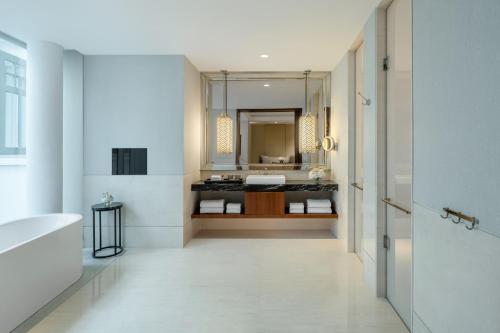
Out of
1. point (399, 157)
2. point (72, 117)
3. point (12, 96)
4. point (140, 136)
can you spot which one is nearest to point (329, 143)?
point (399, 157)

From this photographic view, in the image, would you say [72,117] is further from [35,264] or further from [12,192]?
[35,264]

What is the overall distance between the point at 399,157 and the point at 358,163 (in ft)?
4.33

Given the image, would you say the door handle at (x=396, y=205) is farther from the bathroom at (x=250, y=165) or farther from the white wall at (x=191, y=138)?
the white wall at (x=191, y=138)

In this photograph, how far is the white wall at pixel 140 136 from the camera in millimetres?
3895

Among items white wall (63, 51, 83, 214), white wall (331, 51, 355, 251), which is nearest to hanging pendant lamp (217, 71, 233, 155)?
white wall (331, 51, 355, 251)

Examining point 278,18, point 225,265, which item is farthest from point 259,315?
point 278,18

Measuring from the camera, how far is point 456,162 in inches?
55.7

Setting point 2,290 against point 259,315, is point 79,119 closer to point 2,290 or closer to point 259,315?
point 2,290

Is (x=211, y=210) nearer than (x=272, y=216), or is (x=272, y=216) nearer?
(x=272, y=216)

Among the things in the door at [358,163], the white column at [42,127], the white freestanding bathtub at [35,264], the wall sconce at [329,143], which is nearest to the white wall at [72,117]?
the white column at [42,127]

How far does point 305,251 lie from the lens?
12.5 ft

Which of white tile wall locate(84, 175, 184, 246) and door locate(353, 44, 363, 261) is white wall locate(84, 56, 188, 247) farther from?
door locate(353, 44, 363, 261)

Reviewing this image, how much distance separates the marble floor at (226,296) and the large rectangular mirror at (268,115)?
1.48 meters

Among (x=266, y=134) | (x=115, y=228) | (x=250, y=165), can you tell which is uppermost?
(x=266, y=134)
